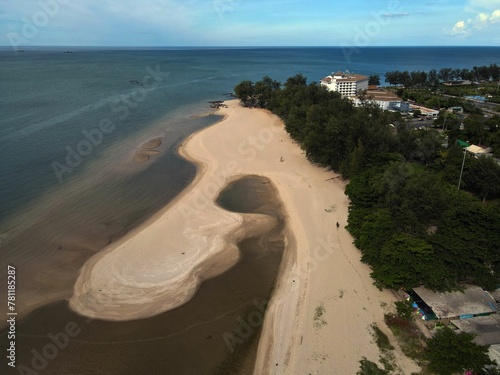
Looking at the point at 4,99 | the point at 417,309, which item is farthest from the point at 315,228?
the point at 4,99

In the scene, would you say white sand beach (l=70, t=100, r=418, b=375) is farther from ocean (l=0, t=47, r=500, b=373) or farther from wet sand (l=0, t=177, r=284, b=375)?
ocean (l=0, t=47, r=500, b=373)

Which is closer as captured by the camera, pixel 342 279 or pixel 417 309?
pixel 417 309

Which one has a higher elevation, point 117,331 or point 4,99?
point 4,99

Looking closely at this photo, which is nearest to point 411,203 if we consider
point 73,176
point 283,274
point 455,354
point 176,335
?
point 283,274

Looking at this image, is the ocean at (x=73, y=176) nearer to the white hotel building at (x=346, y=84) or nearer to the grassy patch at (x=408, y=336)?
the grassy patch at (x=408, y=336)

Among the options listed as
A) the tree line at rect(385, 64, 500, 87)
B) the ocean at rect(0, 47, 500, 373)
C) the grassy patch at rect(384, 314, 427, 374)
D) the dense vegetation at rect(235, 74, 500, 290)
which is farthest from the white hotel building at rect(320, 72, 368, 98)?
the grassy patch at rect(384, 314, 427, 374)

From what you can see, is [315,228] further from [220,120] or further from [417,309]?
[220,120]

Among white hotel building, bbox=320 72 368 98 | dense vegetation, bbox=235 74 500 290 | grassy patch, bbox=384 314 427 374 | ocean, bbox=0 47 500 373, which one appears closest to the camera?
grassy patch, bbox=384 314 427 374
